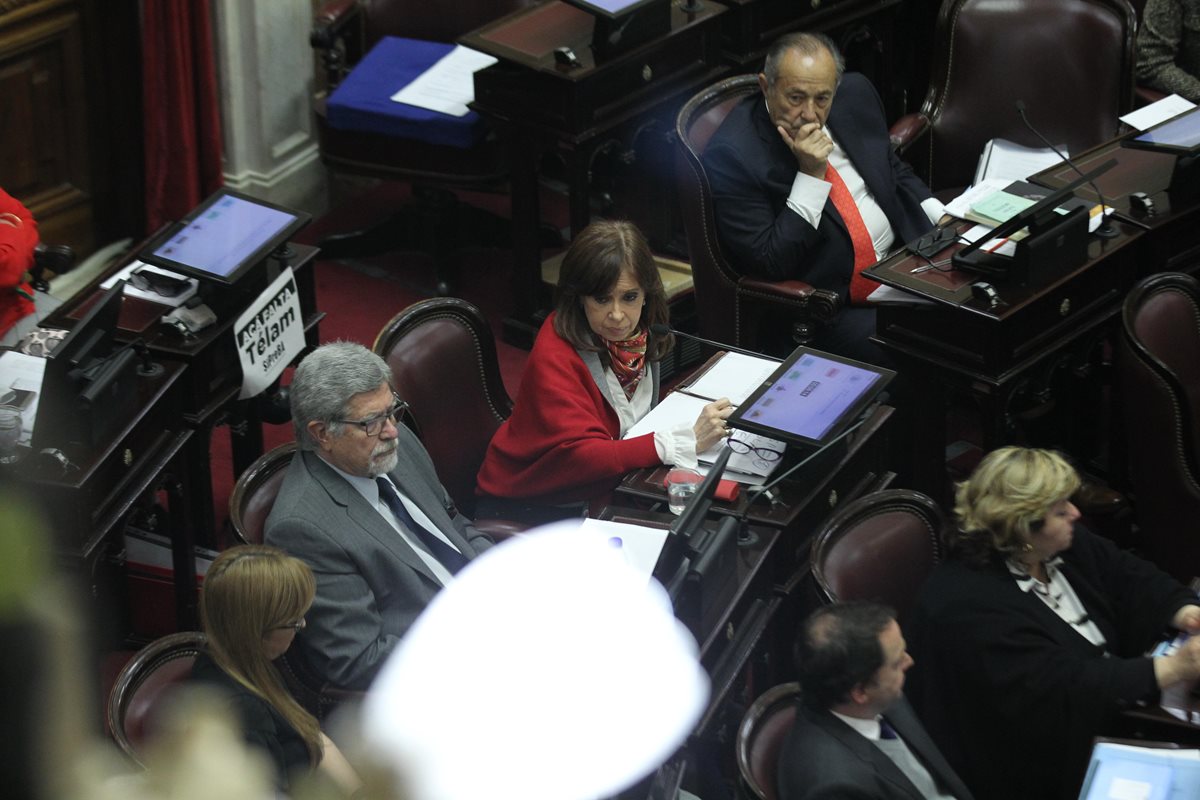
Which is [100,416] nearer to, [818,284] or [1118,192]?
[818,284]

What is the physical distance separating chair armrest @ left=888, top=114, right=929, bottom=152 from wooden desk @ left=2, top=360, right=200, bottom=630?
2.30 metres

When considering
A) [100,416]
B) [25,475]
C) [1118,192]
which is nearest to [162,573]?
[100,416]

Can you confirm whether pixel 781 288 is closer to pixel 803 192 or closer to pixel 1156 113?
pixel 803 192

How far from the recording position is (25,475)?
1.01 feet

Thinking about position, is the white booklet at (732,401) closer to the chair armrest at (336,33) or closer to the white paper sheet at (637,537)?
the white paper sheet at (637,537)

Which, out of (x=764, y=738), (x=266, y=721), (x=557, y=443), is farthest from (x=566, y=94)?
(x=266, y=721)

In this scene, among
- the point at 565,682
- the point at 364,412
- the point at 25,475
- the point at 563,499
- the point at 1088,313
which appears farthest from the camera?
the point at 1088,313

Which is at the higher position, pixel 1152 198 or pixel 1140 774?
pixel 1152 198

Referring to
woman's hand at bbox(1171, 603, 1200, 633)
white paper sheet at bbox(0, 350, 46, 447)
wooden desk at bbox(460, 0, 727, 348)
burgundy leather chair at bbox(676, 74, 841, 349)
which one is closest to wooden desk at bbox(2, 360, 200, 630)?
white paper sheet at bbox(0, 350, 46, 447)

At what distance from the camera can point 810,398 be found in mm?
3057

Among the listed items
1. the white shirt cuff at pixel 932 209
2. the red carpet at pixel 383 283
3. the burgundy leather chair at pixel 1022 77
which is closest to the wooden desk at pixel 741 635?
the white shirt cuff at pixel 932 209

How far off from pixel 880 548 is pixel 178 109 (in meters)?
3.01

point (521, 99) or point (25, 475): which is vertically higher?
point (25, 475)

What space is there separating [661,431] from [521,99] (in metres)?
1.70
